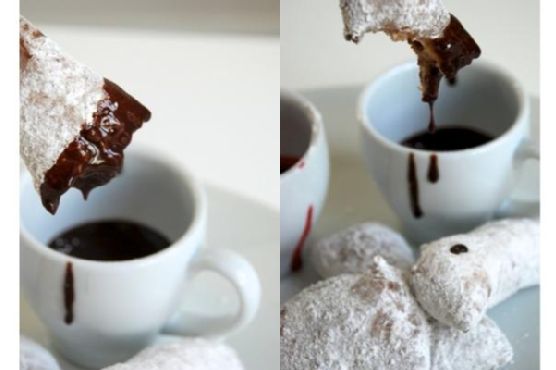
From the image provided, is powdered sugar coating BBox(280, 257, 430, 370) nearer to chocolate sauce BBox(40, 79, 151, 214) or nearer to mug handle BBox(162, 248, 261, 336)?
mug handle BBox(162, 248, 261, 336)

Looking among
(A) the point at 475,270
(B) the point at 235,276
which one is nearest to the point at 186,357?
(B) the point at 235,276

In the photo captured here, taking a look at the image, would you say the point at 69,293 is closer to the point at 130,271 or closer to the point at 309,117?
the point at 130,271

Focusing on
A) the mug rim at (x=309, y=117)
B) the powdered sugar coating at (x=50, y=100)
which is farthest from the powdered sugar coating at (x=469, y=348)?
the powdered sugar coating at (x=50, y=100)

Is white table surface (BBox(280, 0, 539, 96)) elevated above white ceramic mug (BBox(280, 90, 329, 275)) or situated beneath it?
elevated above

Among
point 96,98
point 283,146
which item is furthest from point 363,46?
point 96,98

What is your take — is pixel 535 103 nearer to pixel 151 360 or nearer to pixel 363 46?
pixel 363 46

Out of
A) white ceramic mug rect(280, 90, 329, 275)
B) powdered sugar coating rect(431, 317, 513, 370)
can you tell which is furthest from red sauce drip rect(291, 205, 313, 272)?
powdered sugar coating rect(431, 317, 513, 370)
